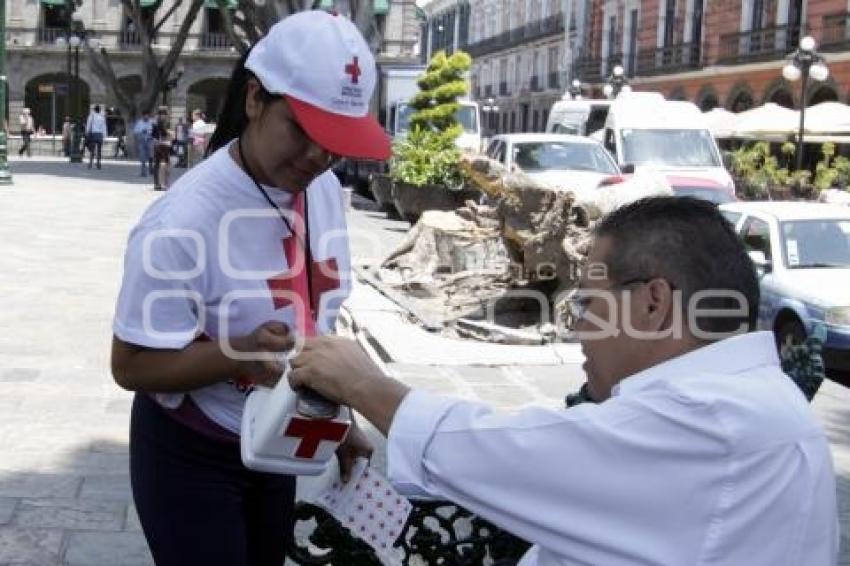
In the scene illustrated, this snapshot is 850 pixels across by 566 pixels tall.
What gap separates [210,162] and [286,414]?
2.13ft

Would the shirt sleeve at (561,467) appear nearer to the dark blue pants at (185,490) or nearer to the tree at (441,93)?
the dark blue pants at (185,490)

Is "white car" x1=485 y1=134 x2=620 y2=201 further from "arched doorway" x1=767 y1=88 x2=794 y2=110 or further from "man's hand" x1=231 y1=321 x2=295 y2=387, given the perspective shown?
"arched doorway" x1=767 y1=88 x2=794 y2=110

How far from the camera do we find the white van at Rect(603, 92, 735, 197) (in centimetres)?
1730

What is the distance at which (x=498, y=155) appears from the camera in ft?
57.2

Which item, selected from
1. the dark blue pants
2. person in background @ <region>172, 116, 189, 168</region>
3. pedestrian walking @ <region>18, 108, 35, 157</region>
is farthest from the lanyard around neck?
pedestrian walking @ <region>18, 108, 35, 157</region>

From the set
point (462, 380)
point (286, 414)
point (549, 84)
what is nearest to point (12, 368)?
point (462, 380)

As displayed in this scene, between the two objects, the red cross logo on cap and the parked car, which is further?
the parked car

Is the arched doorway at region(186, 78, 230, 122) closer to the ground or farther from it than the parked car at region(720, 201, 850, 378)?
farther from it

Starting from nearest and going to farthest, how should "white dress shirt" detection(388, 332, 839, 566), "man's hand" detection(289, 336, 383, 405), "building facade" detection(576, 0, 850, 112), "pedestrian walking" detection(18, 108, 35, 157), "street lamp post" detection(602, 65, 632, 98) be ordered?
"white dress shirt" detection(388, 332, 839, 566)
"man's hand" detection(289, 336, 383, 405)
"building facade" detection(576, 0, 850, 112)
"street lamp post" detection(602, 65, 632, 98)
"pedestrian walking" detection(18, 108, 35, 157)

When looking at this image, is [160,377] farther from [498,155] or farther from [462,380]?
[498,155]

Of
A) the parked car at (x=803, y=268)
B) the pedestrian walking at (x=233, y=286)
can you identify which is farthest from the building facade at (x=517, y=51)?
the pedestrian walking at (x=233, y=286)

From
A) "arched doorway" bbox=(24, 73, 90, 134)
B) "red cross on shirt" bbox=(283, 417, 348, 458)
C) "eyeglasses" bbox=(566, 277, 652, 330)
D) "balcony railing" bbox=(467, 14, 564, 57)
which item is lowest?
"red cross on shirt" bbox=(283, 417, 348, 458)

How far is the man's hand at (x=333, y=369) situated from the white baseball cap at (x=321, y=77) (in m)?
0.49

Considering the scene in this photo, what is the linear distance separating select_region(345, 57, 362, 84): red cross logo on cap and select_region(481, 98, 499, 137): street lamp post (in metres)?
60.6
